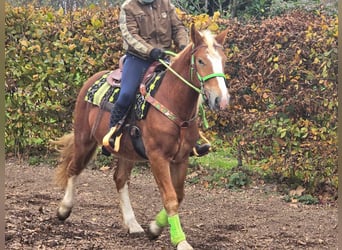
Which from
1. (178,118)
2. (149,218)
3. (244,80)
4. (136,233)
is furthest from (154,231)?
(244,80)

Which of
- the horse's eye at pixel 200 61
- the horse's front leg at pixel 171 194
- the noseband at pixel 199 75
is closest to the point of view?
the noseband at pixel 199 75

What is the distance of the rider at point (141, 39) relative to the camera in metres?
5.49

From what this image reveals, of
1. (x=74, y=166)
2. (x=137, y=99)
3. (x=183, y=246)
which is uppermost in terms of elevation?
(x=137, y=99)

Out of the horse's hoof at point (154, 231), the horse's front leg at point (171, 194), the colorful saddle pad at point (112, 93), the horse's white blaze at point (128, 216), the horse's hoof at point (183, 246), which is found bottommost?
the horse's white blaze at point (128, 216)

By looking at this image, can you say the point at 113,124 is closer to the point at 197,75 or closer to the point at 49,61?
the point at 197,75

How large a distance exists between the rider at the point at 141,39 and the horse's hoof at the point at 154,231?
2.63 ft

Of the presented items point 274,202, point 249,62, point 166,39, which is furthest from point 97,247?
point 249,62

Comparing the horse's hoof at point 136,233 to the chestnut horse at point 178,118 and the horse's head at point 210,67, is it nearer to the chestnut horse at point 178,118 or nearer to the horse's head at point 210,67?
the chestnut horse at point 178,118

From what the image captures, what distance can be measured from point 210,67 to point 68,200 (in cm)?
255

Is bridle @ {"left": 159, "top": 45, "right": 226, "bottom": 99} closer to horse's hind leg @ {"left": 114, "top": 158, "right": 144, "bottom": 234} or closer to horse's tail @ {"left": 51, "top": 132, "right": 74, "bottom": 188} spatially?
horse's hind leg @ {"left": 114, "top": 158, "right": 144, "bottom": 234}

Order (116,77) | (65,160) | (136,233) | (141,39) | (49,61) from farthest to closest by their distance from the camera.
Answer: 1. (49,61)
2. (65,160)
3. (116,77)
4. (136,233)
5. (141,39)

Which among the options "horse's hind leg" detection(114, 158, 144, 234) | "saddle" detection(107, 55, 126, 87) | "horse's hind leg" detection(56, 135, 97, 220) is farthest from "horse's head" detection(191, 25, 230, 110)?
"horse's hind leg" detection(56, 135, 97, 220)

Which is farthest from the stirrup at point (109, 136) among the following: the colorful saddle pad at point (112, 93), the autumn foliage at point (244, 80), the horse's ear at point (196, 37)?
the autumn foliage at point (244, 80)

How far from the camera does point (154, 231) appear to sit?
5551mm
